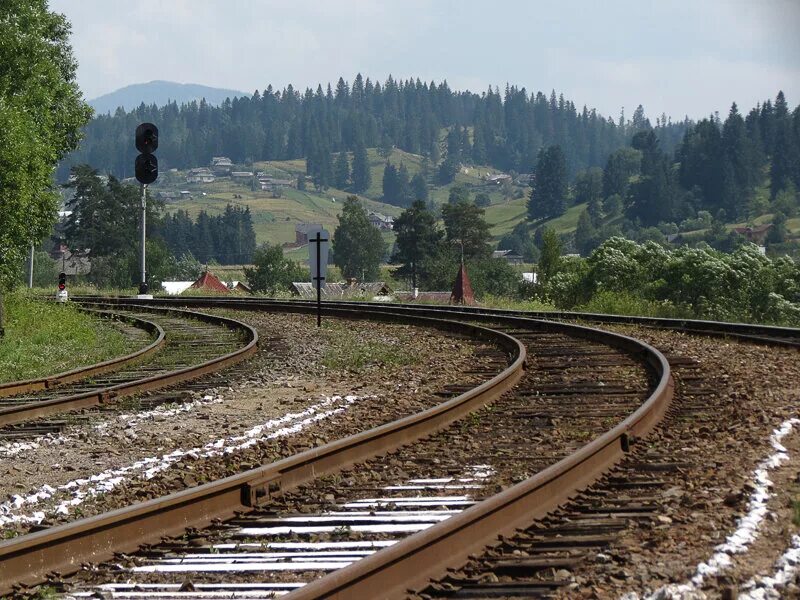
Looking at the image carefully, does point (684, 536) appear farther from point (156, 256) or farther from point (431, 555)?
point (156, 256)

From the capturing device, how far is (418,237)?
162 metres

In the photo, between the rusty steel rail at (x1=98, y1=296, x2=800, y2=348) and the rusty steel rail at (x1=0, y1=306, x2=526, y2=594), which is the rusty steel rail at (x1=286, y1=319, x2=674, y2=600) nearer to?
the rusty steel rail at (x1=0, y1=306, x2=526, y2=594)

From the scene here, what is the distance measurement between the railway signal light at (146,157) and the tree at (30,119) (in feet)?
7.83

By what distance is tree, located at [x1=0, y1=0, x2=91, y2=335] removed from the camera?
2886 centimetres

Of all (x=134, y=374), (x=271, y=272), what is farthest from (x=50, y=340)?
(x=271, y=272)

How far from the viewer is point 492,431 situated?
10.6 m

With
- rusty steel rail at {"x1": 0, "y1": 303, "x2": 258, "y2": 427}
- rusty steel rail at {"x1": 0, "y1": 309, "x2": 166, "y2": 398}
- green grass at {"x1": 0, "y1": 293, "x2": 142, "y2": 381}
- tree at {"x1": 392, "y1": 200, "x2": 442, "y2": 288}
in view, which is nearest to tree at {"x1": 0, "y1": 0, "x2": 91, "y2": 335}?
green grass at {"x1": 0, "y1": 293, "x2": 142, "y2": 381}

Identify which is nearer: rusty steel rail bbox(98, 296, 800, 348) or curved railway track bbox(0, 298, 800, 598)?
curved railway track bbox(0, 298, 800, 598)

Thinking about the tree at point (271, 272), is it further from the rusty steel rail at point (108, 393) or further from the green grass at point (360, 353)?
the rusty steel rail at point (108, 393)

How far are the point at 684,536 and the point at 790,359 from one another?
1107 centimetres

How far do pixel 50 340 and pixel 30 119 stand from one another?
9015 mm

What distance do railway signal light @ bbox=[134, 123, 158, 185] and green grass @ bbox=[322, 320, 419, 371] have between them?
9589 millimetres

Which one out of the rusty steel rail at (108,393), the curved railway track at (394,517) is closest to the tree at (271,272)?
the rusty steel rail at (108,393)

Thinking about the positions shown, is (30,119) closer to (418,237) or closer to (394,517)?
(394,517)
